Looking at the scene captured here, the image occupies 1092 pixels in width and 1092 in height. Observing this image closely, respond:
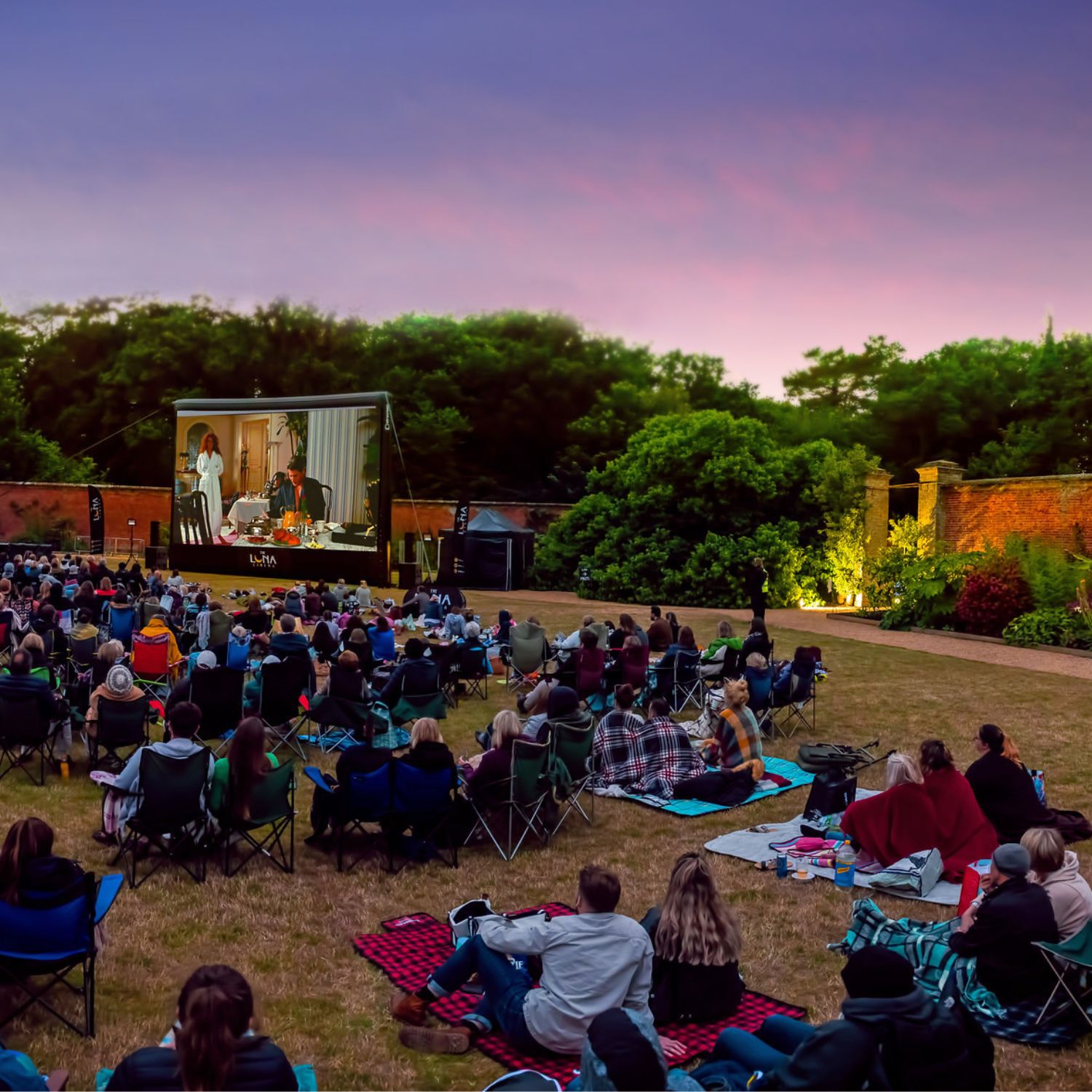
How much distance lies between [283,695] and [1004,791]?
6030mm

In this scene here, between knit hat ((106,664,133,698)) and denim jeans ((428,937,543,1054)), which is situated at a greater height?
knit hat ((106,664,133,698))

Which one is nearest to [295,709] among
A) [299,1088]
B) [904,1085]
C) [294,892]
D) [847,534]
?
[294,892]

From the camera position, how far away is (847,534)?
26.7m

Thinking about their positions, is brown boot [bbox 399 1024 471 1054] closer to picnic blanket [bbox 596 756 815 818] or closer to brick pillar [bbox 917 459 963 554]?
picnic blanket [bbox 596 756 815 818]

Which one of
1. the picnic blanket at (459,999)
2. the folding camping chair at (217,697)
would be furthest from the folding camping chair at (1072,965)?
the folding camping chair at (217,697)

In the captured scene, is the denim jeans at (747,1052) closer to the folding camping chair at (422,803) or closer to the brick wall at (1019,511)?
the folding camping chair at (422,803)

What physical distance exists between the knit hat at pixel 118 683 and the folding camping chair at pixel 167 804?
73.8 inches

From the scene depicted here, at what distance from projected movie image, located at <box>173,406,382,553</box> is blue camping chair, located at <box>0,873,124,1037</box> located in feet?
77.3

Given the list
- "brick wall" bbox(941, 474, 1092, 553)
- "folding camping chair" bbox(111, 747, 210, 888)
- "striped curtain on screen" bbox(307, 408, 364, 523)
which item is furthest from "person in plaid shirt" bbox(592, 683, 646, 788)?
"striped curtain on screen" bbox(307, 408, 364, 523)

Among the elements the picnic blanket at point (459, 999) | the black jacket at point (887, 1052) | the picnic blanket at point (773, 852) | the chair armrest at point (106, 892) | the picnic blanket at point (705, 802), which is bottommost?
the picnic blanket at point (705, 802)

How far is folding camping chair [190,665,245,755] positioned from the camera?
9625 millimetres

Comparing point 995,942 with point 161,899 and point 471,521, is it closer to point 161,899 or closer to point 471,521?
point 161,899

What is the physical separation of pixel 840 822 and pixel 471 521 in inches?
940

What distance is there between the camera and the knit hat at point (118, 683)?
8.46 metres
